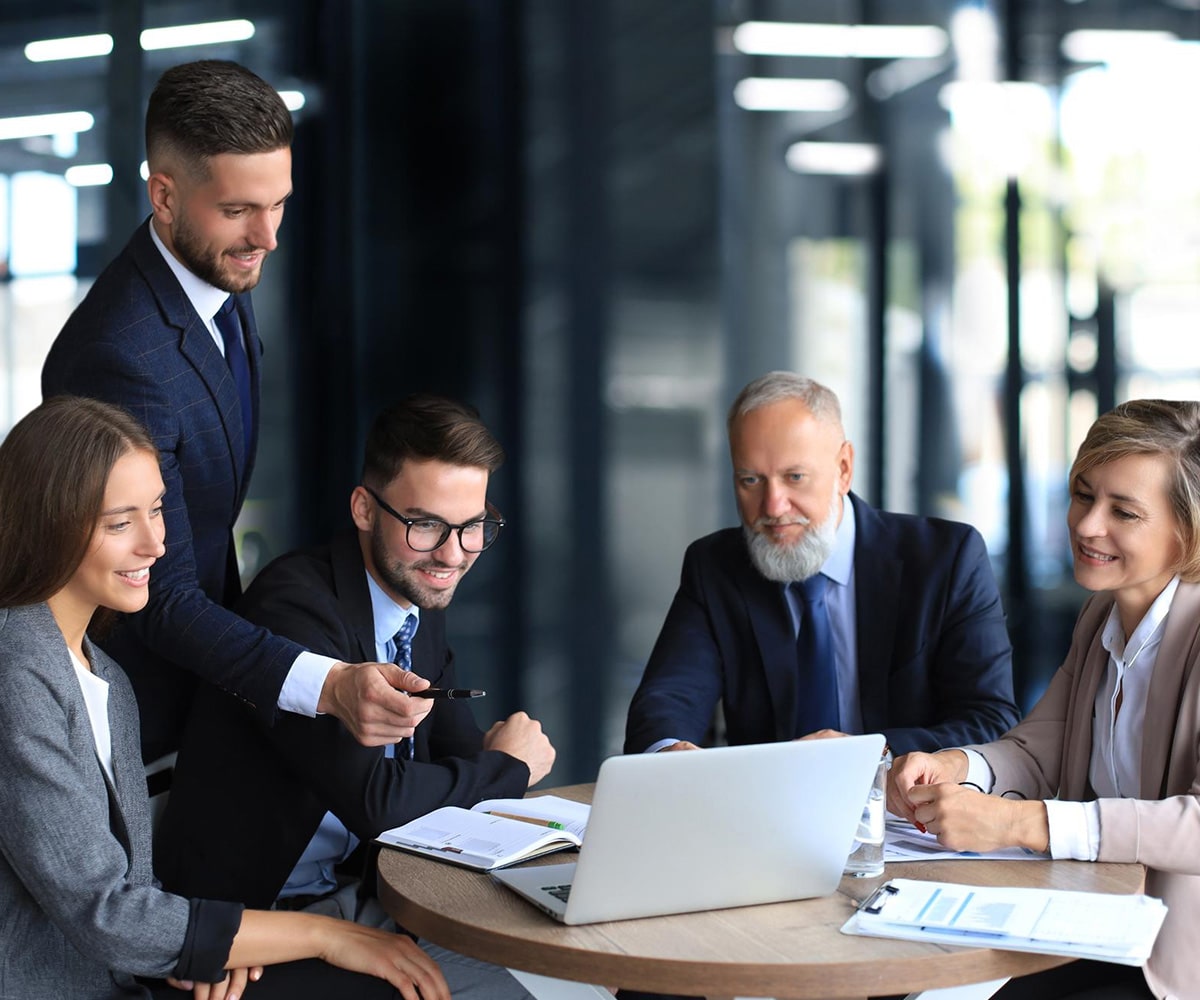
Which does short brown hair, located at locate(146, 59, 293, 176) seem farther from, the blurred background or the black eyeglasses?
the blurred background

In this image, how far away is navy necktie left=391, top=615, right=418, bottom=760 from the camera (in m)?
2.64

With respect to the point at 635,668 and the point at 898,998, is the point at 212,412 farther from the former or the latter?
the point at 635,668

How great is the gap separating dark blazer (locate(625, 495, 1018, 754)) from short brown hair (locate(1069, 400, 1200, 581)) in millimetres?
666

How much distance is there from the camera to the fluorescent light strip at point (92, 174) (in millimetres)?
3986

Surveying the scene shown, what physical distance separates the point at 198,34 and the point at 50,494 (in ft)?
8.75

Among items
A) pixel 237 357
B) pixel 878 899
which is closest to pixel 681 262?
A: pixel 237 357

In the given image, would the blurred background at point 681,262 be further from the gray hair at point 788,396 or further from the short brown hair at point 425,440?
the short brown hair at point 425,440

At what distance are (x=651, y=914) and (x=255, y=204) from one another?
1443 mm

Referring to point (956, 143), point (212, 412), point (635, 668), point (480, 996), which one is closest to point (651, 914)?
point (480, 996)

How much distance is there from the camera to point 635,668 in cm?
477

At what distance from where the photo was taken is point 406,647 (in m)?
2.66

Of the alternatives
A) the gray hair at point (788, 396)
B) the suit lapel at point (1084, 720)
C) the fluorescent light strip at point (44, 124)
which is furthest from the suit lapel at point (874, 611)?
the fluorescent light strip at point (44, 124)

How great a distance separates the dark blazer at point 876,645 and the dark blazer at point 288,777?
25.0 inches

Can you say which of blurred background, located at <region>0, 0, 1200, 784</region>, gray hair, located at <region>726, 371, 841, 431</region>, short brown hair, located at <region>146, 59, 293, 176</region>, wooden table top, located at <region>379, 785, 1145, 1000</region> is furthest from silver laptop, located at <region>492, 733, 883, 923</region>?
blurred background, located at <region>0, 0, 1200, 784</region>
